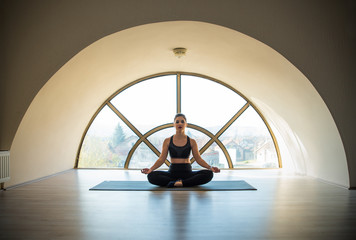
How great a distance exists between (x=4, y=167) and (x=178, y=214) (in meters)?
2.76

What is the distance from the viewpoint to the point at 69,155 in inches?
296

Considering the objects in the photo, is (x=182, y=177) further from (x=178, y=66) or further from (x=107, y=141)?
(x=107, y=141)

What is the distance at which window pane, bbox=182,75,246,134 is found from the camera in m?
8.15

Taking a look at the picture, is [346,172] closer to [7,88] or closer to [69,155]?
[7,88]

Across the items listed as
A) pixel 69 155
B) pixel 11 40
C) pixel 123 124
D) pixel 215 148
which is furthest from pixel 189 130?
pixel 11 40

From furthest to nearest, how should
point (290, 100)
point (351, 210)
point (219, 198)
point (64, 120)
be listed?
point (64, 120) → point (290, 100) → point (219, 198) → point (351, 210)

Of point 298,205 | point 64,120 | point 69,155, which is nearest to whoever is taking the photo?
point 298,205

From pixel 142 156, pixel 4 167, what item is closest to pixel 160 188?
pixel 4 167

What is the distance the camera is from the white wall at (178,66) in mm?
4883

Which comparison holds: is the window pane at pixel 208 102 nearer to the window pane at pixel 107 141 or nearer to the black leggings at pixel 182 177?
the window pane at pixel 107 141

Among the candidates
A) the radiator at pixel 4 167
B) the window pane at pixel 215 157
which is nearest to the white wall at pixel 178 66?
the radiator at pixel 4 167

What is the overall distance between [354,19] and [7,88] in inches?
200

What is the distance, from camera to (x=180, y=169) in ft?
17.1

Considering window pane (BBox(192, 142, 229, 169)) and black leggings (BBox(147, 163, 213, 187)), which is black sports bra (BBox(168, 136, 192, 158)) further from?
window pane (BBox(192, 142, 229, 169))
